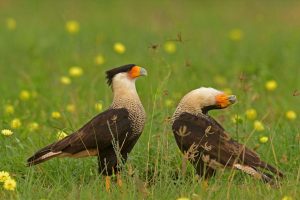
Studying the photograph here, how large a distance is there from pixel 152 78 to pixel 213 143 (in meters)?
3.36

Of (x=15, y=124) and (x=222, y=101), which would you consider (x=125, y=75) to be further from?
(x=15, y=124)

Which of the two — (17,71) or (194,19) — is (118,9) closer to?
(194,19)

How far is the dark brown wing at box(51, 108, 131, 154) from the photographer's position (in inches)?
265

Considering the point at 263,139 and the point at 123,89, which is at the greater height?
the point at 123,89

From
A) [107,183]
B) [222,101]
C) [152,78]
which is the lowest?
[107,183]

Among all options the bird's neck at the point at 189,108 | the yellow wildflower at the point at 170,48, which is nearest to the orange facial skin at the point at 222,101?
the bird's neck at the point at 189,108

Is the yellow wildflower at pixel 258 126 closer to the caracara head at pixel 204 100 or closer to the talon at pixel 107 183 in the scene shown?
the caracara head at pixel 204 100

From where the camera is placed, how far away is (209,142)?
658 cm

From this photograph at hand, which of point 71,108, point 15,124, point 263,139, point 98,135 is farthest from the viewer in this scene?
point 71,108

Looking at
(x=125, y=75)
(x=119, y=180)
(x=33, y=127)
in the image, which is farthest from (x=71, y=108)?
(x=119, y=180)

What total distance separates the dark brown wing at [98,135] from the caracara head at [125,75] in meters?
0.31

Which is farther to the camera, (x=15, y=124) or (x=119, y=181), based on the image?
(x=15, y=124)

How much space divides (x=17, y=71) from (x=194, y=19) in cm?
506

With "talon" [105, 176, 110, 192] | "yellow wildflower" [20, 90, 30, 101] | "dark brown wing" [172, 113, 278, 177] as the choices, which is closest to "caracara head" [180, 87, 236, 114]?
"dark brown wing" [172, 113, 278, 177]
